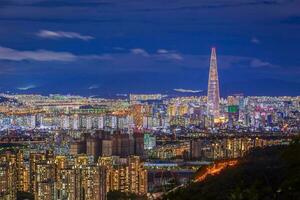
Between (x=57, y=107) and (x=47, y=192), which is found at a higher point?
(x=57, y=107)

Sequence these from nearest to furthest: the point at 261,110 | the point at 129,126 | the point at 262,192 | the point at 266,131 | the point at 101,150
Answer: the point at 262,192, the point at 101,150, the point at 266,131, the point at 129,126, the point at 261,110

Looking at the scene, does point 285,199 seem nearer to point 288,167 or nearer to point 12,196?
point 288,167

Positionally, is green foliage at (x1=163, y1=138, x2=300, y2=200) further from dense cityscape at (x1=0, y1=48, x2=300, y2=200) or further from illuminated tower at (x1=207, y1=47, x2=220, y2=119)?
illuminated tower at (x1=207, y1=47, x2=220, y2=119)

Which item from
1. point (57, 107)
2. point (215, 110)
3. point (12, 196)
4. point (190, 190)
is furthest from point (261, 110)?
point (190, 190)

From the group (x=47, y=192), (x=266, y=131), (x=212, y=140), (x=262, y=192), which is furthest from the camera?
(x=266, y=131)

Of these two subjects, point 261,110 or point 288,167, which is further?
point 261,110

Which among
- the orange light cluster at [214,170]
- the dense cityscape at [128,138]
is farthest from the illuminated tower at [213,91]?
the orange light cluster at [214,170]

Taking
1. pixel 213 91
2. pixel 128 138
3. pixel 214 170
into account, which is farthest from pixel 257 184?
pixel 213 91
